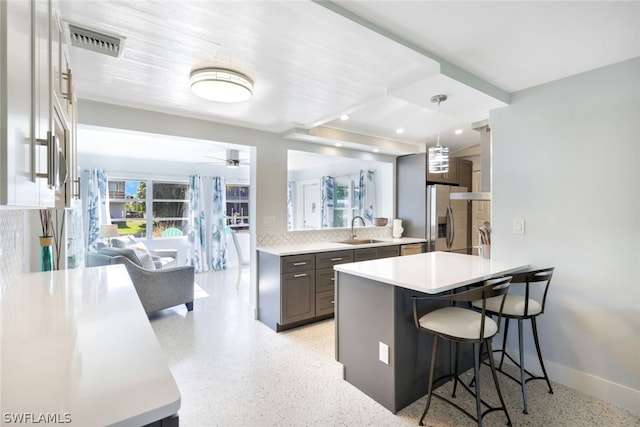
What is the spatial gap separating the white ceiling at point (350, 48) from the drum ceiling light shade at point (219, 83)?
0.06m

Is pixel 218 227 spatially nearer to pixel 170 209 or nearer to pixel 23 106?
pixel 170 209

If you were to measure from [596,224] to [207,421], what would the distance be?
3026 millimetres

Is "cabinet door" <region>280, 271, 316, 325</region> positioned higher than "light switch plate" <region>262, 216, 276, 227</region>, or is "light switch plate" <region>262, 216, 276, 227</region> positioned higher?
"light switch plate" <region>262, 216, 276, 227</region>

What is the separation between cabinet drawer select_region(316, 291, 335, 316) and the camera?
11.7 ft

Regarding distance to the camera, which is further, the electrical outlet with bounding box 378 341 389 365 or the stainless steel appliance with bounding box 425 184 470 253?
the stainless steel appliance with bounding box 425 184 470 253

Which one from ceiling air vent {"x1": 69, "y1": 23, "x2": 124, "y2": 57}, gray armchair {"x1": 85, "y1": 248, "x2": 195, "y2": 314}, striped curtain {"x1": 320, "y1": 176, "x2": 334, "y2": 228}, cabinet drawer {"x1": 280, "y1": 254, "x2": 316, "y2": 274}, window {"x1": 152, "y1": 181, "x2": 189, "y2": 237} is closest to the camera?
ceiling air vent {"x1": 69, "y1": 23, "x2": 124, "y2": 57}

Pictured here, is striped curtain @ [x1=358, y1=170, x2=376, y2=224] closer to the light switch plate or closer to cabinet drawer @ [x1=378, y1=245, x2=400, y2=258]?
cabinet drawer @ [x1=378, y1=245, x2=400, y2=258]

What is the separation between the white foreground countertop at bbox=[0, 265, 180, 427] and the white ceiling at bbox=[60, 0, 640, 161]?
1.45 metres

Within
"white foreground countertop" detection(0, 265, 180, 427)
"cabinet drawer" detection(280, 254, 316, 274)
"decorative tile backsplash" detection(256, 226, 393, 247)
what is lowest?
"cabinet drawer" detection(280, 254, 316, 274)

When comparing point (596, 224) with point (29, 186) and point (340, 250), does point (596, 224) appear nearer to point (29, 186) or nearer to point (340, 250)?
point (340, 250)

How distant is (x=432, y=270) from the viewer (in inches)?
88.6

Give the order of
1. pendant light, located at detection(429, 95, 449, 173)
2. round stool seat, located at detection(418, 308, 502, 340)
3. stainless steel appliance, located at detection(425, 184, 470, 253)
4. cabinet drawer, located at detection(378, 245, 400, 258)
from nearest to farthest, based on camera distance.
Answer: round stool seat, located at detection(418, 308, 502, 340), pendant light, located at detection(429, 95, 449, 173), cabinet drawer, located at detection(378, 245, 400, 258), stainless steel appliance, located at detection(425, 184, 470, 253)

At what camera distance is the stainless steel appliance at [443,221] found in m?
4.71

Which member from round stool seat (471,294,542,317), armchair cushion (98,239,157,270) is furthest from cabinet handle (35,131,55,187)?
armchair cushion (98,239,157,270)
